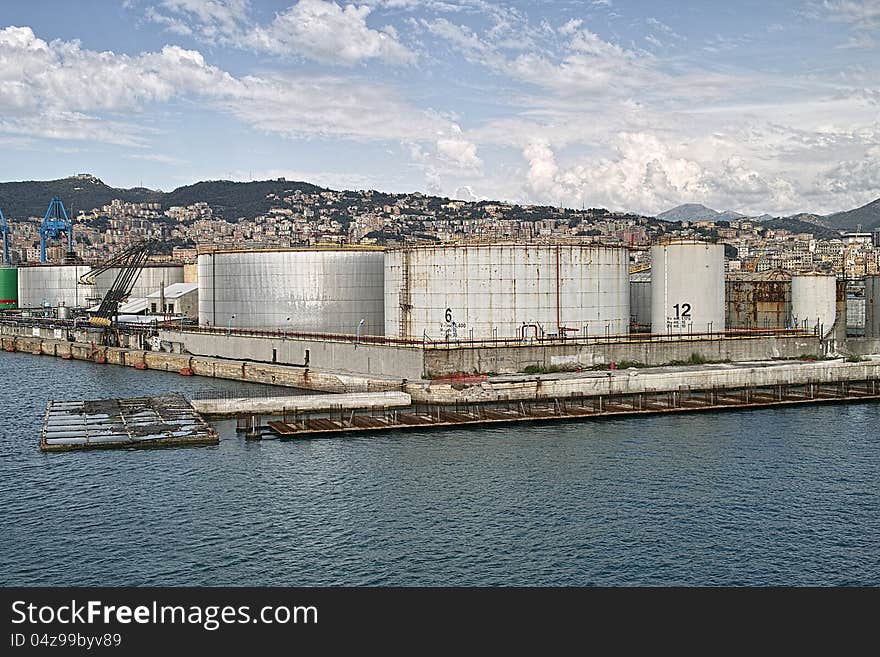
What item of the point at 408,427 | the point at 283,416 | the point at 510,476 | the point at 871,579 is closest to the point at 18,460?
the point at 283,416

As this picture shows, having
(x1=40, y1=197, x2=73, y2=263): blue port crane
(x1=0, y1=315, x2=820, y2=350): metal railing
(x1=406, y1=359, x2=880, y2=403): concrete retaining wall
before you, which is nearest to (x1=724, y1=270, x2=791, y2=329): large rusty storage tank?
(x1=0, y1=315, x2=820, y2=350): metal railing

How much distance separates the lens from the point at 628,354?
172ft

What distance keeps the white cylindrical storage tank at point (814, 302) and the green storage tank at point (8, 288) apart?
8336 centimetres

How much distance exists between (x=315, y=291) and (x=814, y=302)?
30.7 meters

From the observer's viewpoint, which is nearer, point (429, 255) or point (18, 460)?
point (18, 460)

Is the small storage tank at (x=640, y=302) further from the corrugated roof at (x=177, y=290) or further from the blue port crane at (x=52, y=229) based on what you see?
the blue port crane at (x=52, y=229)

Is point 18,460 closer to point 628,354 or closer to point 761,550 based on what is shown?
point 761,550

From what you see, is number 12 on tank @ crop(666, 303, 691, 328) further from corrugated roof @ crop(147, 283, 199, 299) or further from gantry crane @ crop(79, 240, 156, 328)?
corrugated roof @ crop(147, 283, 199, 299)

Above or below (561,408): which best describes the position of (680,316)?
above

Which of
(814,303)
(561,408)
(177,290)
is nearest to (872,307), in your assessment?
(814,303)

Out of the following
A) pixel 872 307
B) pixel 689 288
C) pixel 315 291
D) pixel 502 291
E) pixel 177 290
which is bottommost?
pixel 872 307

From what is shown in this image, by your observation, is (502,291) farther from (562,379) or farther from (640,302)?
(640,302)

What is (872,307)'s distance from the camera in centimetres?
6219

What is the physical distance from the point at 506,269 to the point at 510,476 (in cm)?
2070
